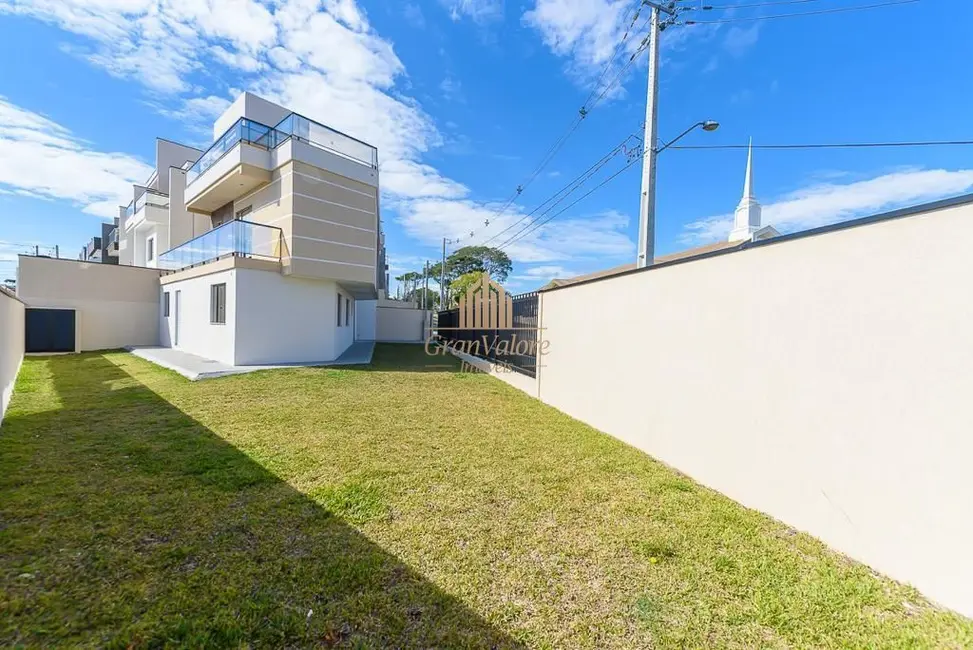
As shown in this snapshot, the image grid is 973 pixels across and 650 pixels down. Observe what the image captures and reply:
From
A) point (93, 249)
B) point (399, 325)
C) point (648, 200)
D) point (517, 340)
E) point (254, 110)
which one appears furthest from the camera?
point (93, 249)

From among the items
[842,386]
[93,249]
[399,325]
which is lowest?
[399,325]

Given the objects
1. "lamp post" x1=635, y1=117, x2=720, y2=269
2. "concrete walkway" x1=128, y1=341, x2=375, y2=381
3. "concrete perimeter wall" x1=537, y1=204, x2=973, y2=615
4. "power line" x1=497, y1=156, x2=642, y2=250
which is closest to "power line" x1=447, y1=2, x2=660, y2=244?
"power line" x1=497, y1=156, x2=642, y2=250

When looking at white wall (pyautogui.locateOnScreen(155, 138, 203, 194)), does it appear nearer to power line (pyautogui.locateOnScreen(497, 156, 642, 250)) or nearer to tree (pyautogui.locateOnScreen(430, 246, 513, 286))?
power line (pyautogui.locateOnScreen(497, 156, 642, 250))

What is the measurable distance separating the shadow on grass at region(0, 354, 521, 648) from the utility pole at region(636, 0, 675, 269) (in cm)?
643

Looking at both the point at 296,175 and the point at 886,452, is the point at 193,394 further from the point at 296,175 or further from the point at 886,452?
the point at 886,452

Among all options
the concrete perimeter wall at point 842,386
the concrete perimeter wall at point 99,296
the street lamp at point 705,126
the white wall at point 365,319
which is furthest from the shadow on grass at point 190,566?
the white wall at point 365,319

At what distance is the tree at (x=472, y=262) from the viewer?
46188 mm

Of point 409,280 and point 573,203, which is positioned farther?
point 409,280

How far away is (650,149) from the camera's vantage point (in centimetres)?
708

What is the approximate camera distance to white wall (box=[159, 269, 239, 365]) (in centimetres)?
980

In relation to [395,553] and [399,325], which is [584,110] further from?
[399,325]

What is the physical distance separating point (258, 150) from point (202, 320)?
5292mm

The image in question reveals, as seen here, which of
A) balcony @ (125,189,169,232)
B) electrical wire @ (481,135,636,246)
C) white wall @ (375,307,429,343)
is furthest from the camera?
white wall @ (375,307,429,343)

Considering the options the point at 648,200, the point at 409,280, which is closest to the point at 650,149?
the point at 648,200
